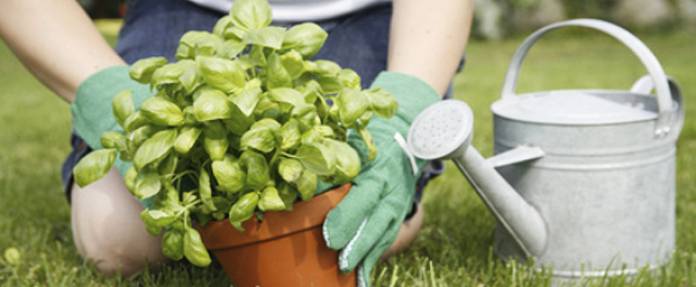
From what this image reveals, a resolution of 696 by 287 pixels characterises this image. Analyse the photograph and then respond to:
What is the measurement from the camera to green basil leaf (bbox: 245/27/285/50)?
3.48 feet

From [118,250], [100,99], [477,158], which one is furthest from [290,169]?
[118,250]

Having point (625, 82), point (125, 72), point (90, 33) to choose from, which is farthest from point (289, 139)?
point (625, 82)

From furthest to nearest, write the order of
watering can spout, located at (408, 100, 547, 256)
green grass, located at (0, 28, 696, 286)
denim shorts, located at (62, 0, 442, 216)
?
denim shorts, located at (62, 0, 442, 216) → green grass, located at (0, 28, 696, 286) → watering can spout, located at (408, 100, 547, 256)

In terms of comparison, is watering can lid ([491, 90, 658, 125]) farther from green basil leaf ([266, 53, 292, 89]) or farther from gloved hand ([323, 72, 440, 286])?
green basil leaf ([266, 53, 292, 89])

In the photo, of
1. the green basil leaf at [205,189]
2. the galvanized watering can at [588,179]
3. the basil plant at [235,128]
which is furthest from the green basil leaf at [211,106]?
the galvanized watering can at [588,179]

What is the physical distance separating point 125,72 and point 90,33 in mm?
208

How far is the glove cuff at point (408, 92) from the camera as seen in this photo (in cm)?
138

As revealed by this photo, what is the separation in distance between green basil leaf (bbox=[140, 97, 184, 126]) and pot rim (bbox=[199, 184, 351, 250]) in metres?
0.18

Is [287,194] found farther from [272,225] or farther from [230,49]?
[230,49]

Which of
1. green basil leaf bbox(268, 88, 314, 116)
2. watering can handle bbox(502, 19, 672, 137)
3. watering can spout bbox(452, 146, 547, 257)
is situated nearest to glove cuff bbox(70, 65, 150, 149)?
green basil leaf bbox(268, 88, 314, 116)

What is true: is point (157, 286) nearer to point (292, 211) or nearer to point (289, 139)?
point (292, 211)

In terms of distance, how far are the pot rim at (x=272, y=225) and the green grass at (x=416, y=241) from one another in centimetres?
27

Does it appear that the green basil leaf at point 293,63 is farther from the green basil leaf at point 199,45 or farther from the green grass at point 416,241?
the green grass at point 416,241

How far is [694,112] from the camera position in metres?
3.34
